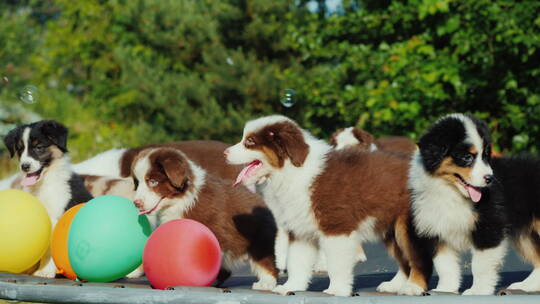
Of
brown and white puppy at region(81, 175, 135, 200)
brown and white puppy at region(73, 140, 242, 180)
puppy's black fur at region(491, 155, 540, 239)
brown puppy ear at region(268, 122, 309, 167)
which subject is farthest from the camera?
brown and white puppy at region(73, 140, 242, 180)

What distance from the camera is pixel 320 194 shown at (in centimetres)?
615

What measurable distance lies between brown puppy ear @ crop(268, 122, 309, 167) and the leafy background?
4945 millimetres

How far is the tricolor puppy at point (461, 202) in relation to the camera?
568 cm

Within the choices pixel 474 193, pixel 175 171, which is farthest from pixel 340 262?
pixel 175 171

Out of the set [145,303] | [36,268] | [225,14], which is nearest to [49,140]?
[36,268]

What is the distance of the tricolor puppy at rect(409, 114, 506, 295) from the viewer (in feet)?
18.6

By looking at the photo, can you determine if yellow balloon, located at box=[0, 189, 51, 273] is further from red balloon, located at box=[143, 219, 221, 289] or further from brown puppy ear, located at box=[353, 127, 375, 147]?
brown puppy ear, located at box=[353, 127, 375, 147]

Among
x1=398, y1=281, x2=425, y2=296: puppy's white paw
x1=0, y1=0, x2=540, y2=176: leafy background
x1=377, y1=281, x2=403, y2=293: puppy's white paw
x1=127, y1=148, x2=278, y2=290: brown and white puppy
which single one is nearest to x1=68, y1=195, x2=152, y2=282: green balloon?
x1=127, y1=148, x2=278, y2=290: brown and white puppy

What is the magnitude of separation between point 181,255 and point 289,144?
4.08ft

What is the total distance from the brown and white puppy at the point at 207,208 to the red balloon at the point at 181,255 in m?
0.32

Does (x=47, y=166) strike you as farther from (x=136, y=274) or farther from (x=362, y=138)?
(x=362, y=138)

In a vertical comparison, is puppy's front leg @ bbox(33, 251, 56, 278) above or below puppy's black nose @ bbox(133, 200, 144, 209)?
below

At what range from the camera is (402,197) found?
20.8ft

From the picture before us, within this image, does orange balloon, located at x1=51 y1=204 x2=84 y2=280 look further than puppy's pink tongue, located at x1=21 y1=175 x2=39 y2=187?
No
